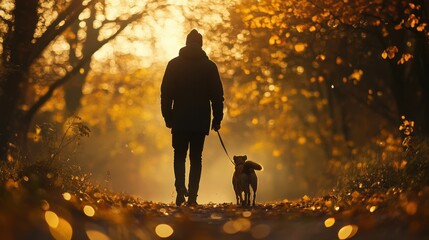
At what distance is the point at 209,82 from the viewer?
12.4m

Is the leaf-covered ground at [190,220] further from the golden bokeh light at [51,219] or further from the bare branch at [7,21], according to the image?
the bare branch at [7,21]

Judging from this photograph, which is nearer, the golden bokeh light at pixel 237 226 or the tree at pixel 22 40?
the golden bokeh light at pixel 237 226

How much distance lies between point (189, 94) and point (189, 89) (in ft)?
0.25

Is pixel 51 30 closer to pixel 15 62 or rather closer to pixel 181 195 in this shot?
pixel 15 62

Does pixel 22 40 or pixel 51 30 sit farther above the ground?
pixel 51 30

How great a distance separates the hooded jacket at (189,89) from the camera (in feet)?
A: 40.5

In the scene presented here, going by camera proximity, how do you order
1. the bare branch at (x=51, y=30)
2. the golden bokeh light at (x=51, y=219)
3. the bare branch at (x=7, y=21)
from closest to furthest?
the golden bokeh light at (x=51, y=219) < the bare branch at (x=7, y=21) < the bare branch at (x=51, y=30)

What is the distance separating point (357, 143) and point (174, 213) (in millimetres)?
22021

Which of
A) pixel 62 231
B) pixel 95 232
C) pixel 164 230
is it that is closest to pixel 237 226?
pixel 164 230

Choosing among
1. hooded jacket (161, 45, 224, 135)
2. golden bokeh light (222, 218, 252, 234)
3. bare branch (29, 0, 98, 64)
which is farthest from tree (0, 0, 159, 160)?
golden bokeh light (222, 218, 252, 234)

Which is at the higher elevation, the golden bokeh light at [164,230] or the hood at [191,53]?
the hood at [191,53]

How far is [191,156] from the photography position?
12688mm

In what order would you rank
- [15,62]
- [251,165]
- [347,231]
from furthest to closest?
1. [15,62]
2. [251,165]
3. [347,231]

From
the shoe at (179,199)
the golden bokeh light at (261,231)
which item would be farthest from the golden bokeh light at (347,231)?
the shoe at (179,199)
